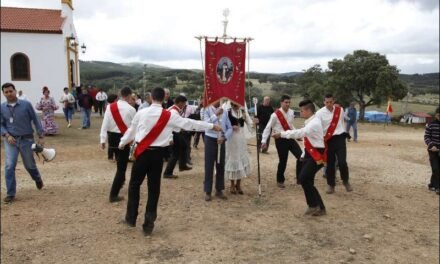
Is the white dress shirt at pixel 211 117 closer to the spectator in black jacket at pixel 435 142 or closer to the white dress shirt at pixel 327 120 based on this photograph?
the white dress shirt at pixel 327 120

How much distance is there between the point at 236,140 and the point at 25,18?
3828mm

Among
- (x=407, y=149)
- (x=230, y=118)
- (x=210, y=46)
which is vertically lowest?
(x=407, y=149)

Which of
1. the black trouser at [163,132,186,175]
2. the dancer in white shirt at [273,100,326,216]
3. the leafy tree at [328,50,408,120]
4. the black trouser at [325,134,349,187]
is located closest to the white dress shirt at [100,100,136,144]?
the black trouser at [163,132,186,175]

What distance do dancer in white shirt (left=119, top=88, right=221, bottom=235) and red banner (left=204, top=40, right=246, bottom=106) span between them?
5.37 ft

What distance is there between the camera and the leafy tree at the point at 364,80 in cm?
3506

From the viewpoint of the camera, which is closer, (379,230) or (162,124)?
(162,124)

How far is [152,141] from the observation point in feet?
16.9

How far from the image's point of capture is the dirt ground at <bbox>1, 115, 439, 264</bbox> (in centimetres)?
493

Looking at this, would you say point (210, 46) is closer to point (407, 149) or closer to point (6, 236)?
point (6, 236)

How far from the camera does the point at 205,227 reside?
577cm

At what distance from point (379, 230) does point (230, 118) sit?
2801 millimetres

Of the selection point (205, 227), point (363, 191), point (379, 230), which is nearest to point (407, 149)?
point (363, 191)

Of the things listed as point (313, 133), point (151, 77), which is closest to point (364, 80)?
point (151, 77)

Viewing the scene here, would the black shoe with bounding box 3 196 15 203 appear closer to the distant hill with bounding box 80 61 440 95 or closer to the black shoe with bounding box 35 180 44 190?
the black shoe with bounding box 35 180 44 190
